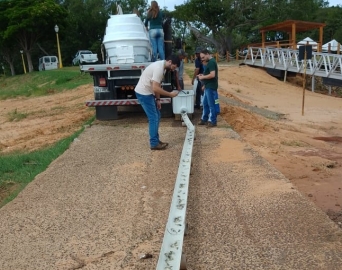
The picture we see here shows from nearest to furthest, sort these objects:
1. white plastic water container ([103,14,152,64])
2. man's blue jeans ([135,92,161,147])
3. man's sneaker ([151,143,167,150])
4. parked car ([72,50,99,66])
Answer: man's blue jeans ([135,92,161,147]), man's sneaker ([151,143,167,150]), white plastic water container ([103,14,152,64]), parked car ([72,50,99,66])

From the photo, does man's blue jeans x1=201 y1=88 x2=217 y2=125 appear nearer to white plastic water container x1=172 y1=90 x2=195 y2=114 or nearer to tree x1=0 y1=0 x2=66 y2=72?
white plastic water container x1=172 y1=90 x2=195 y2=114

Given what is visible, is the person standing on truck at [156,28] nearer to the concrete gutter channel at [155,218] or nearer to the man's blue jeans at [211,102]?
the man's blue jeans at [211,102]

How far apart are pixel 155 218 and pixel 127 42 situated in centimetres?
712

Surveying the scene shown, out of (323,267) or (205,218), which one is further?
(205,218)

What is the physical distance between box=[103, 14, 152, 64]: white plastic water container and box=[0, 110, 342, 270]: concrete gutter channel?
4.21 metres

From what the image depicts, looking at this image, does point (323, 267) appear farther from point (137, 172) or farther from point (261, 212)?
point (137, 172)

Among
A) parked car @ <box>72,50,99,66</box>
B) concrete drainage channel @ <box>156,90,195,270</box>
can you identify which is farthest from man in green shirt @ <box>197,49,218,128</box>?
parked car @ <box>72,50,99,66</box>

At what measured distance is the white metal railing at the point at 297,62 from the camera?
22766 millimetres

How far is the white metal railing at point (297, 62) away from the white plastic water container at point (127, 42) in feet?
44.4

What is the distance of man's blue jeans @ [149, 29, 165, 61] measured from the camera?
1138cm

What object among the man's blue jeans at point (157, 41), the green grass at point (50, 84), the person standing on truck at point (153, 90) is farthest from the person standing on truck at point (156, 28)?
the green grass at point (50, 84)

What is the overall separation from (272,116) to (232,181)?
991 cm

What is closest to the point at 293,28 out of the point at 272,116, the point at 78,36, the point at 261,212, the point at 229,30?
the point at 229,30

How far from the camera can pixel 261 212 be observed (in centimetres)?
488
